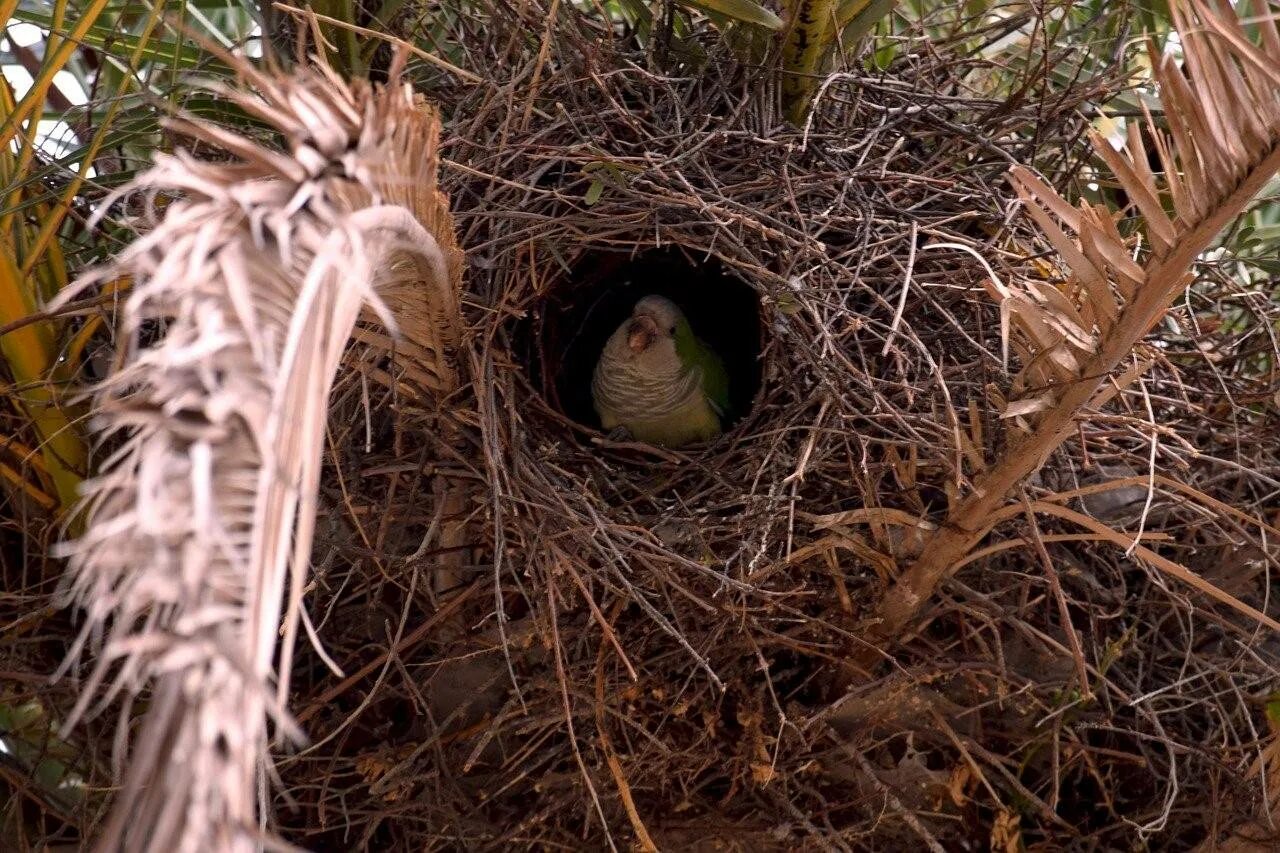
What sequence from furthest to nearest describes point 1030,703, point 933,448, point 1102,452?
1. point 1030,703
2. point 1102,452
3. point 933,448

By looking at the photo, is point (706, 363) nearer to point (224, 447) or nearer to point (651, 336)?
point (651, 336)

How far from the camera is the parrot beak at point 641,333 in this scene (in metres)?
2.38

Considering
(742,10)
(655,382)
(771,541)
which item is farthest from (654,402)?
(742,10)

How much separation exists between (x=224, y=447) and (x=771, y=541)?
1.07 metres

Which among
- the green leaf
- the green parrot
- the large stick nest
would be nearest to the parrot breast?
the green parrot

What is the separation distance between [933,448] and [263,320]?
95 centimetres

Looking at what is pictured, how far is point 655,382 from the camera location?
8.00 ft

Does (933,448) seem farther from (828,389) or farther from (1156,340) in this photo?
(1156,340)

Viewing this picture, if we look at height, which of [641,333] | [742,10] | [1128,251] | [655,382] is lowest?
[655,382]

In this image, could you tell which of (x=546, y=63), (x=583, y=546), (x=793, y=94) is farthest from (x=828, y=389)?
(x=546, y=63)

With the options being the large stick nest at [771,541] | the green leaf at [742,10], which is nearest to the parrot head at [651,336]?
the large stick nest at [771,541]

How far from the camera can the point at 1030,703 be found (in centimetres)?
201

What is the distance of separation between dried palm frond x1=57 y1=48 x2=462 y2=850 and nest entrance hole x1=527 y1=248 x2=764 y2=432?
1518mm

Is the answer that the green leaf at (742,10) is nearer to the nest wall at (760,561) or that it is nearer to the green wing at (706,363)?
the nest wall at (760,561)
